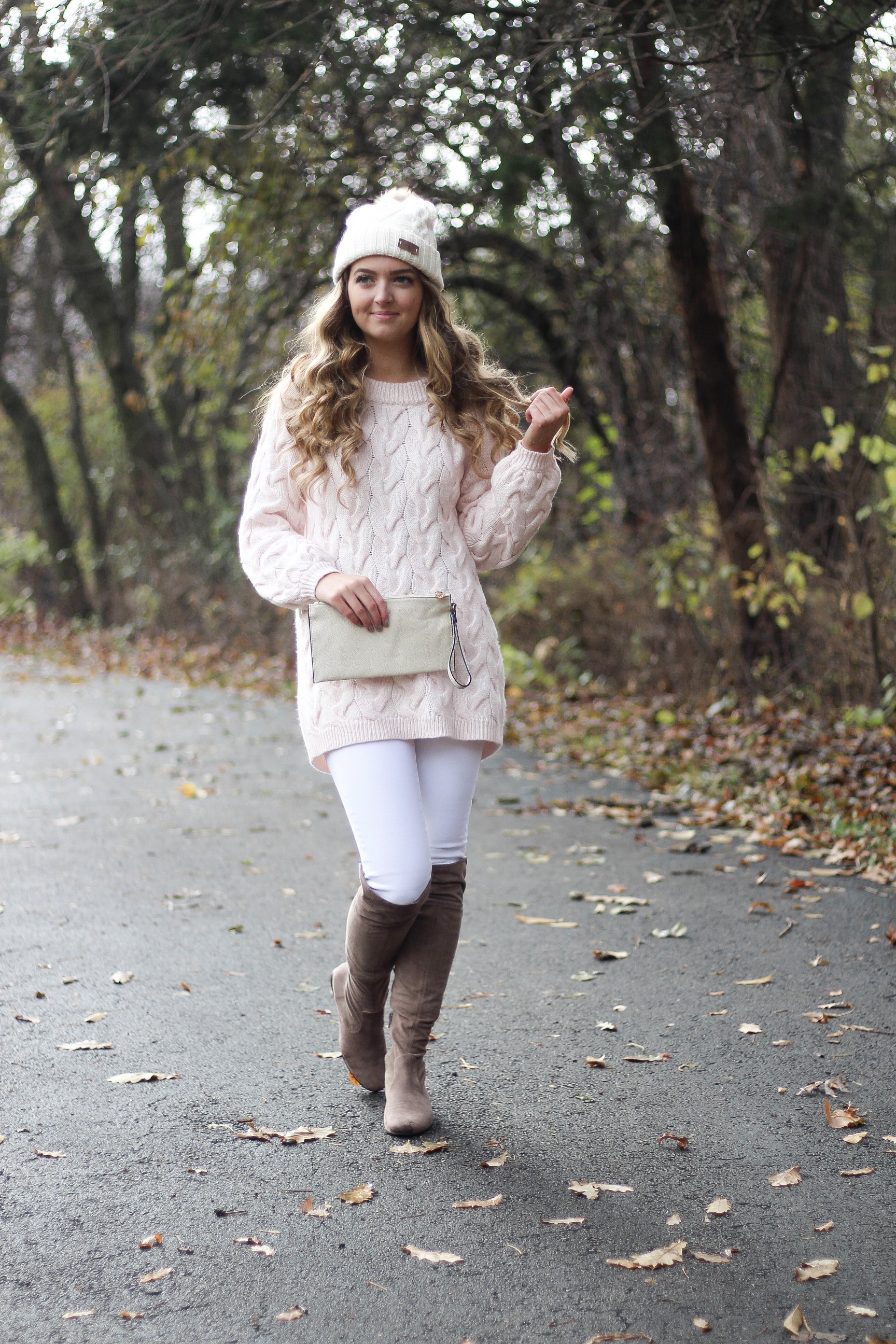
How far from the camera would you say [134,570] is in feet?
63.9

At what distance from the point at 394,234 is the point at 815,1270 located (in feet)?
8.21

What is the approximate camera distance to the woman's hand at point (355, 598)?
3.07 meters

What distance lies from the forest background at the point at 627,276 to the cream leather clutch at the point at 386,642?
2.35 meters

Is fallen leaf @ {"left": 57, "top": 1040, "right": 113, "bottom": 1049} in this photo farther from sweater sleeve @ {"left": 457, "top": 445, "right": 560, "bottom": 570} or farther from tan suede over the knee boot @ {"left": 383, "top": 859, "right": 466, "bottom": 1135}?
sweater sleeve @ {"left": 457, "top": 445, "right": 560, "bottom": 570}

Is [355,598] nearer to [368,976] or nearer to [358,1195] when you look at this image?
[368,976]

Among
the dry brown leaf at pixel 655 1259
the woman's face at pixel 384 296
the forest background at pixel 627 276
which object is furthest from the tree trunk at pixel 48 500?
the dry brown leaf at pixel 655 1259

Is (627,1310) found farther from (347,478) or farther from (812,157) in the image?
(812,157)

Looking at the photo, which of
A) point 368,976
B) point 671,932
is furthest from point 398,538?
point 671,932

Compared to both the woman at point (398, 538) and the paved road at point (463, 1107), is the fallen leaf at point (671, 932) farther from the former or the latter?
the woman at point (398, 538)

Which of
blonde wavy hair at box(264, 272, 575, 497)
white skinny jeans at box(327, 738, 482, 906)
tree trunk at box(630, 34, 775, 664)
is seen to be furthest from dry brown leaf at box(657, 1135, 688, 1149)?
tree trunk at box(630, 34, 775, 664)

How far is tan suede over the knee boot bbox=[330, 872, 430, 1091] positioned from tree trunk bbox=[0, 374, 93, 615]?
19.7 meters

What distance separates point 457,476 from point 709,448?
5989mm

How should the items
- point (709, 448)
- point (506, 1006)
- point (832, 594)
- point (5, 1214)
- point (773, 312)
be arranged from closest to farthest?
point (5, 1214), point (506, 1006), point (832, 594), point (709, 448), point (773, 312)

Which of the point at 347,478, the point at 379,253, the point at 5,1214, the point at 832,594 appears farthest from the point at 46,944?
the point at 832,594
